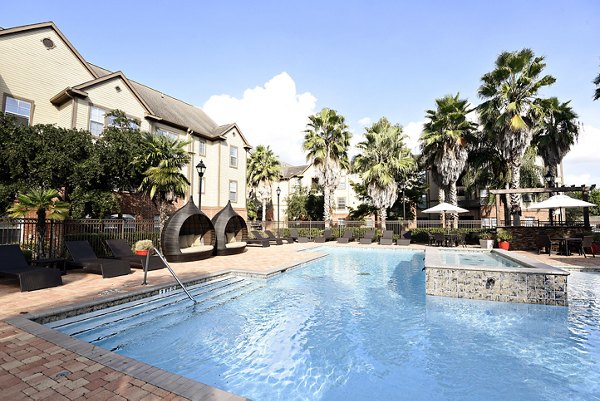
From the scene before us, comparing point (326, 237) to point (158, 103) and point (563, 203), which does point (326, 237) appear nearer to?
point (563, 203)

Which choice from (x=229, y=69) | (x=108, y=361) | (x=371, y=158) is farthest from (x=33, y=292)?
(x=371, y=158)

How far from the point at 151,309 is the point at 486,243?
1871cm

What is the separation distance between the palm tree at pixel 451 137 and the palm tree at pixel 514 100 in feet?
8.21

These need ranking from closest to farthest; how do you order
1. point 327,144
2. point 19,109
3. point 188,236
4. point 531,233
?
point 188,236, point 19,109, point 531,233, point 327,144

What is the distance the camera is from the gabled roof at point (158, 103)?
1700cm

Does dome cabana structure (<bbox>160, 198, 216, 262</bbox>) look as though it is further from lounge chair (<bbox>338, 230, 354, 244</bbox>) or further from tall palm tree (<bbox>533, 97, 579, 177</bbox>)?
tall palm tree (<bbox>533, 97, 579, 177</bbox>)

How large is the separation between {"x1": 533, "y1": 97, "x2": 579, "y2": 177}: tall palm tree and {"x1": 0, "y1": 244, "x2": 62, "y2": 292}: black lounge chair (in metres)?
28.8

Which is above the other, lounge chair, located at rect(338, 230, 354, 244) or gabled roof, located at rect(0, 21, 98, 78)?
gabled roof, located at rect(0, 21, 98, 78)

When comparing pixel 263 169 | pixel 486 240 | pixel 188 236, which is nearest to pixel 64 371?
pixel 188 236

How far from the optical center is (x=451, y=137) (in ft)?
74.4

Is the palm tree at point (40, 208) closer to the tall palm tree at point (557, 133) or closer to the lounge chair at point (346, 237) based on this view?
the lounge chair at point (346, 237)

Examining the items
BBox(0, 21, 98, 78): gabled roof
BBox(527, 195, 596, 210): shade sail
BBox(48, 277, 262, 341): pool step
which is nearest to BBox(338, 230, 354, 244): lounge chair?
BBox(527, 195, 596, 210): shade sail

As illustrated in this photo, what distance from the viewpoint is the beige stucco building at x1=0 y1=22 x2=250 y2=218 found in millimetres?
15562

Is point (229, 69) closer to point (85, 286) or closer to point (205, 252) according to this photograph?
point (205, 252)
